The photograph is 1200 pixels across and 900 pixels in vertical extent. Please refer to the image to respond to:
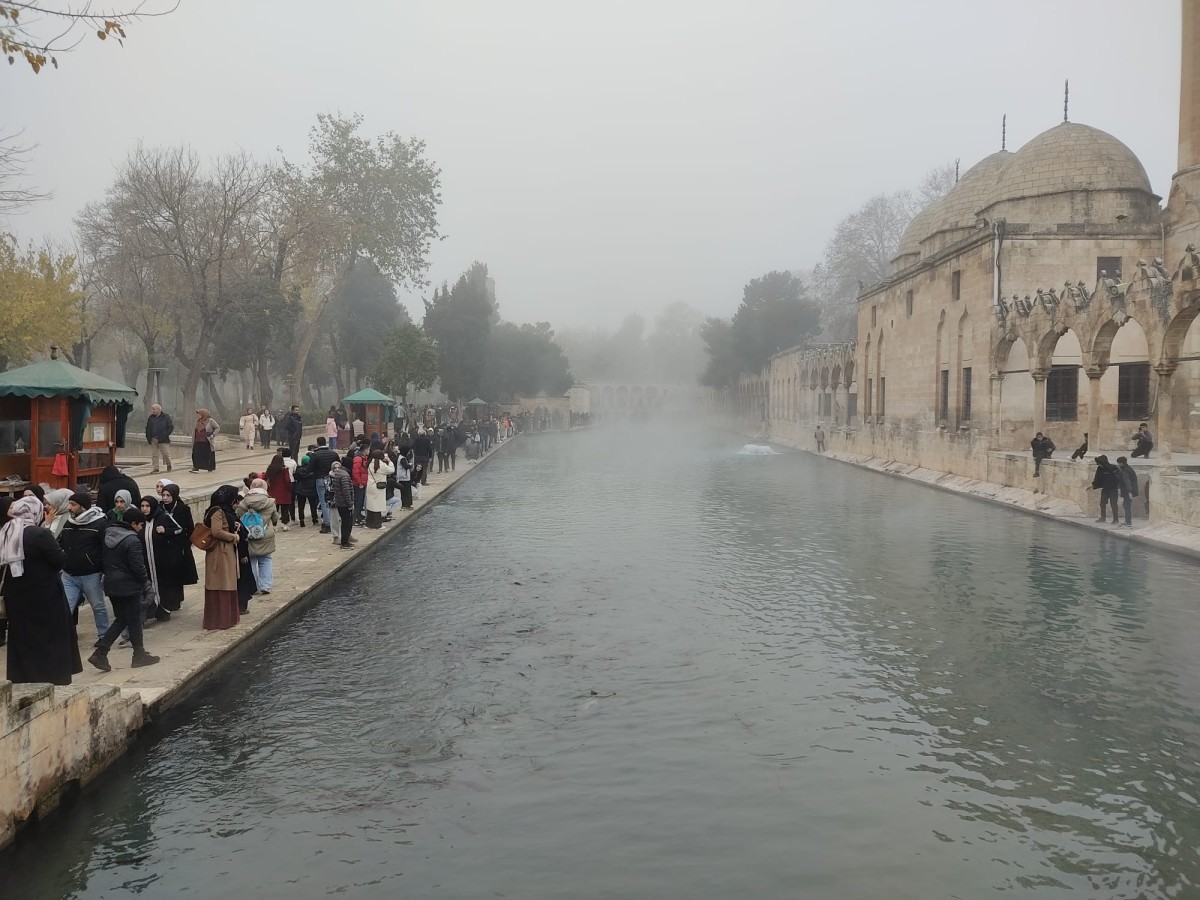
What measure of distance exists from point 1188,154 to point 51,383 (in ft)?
94.5

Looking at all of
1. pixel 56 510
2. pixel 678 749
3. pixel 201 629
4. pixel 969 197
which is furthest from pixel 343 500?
pixel 969 197

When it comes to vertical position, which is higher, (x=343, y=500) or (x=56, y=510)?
(x=56, y=510)

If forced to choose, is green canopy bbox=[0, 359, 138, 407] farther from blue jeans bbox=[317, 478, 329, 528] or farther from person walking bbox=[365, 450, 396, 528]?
person walking bbox=[365, 450, 396, 528]

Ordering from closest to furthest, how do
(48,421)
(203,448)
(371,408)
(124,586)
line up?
(124,586) → (48,421) → (203,448) → (371,408)

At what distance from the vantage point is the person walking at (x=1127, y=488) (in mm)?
16203

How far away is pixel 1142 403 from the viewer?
88.5 ft

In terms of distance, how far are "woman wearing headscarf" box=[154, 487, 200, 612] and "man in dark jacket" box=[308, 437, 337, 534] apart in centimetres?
572

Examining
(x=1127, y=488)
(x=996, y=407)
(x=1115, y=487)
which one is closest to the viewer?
(x=1127, y=488)

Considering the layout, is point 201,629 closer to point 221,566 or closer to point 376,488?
point 221,566

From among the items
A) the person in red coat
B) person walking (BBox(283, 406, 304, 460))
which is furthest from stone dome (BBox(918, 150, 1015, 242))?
the person in red coat

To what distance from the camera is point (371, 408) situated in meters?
29.7

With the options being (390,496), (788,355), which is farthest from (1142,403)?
(788,355)

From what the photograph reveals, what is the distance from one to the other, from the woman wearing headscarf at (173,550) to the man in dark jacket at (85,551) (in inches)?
45.4

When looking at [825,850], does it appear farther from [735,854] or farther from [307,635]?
[307,635]
